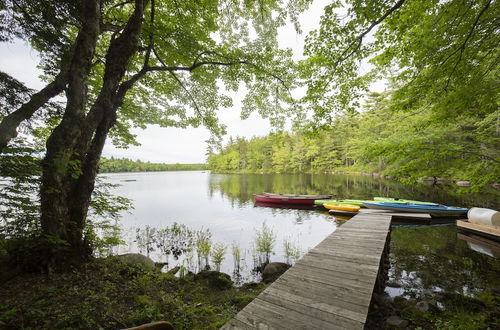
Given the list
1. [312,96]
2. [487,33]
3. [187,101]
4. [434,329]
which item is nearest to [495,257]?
[434,329]

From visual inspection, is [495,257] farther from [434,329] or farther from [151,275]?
[151,275]

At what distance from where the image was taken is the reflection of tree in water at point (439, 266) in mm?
5027

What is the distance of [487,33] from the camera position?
348cm

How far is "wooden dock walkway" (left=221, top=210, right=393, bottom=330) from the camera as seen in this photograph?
7.30 ft

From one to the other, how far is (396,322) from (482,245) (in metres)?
7.75

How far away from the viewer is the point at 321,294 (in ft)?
9.07

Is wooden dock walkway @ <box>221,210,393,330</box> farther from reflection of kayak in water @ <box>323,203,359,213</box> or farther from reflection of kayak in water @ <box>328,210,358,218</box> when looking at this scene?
reflection of kayak in water @ <box>323,203,359,213</box>

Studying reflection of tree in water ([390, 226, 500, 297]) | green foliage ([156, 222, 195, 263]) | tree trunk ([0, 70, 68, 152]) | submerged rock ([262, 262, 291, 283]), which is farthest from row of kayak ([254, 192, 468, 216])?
tree trunk ([0, 70, 68, 152])

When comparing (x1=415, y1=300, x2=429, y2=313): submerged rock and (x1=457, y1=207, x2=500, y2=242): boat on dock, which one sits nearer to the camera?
(x1=415, y1=300, x2=429, y2=313): submerged rock

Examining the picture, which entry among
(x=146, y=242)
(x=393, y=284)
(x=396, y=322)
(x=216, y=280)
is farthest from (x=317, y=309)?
(x=146, y=242)

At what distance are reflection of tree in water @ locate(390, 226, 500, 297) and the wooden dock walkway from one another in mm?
2168

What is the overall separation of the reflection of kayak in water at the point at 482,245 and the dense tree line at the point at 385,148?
3114mm

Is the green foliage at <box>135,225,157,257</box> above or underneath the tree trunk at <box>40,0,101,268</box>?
underneath

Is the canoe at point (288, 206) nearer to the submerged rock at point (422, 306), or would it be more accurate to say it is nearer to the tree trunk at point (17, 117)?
the submerged rock at point (422, 306)
